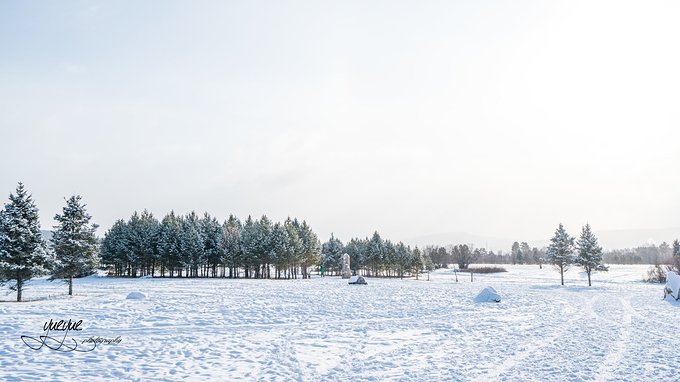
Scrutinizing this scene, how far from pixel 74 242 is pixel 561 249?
6537cm

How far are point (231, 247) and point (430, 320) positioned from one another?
6802 centimetres

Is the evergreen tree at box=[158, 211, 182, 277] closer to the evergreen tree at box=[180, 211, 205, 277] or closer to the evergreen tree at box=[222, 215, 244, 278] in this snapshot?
the evergreen tree at box=[180, 211, 205, 277]

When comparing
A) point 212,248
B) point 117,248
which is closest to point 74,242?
point 212,248

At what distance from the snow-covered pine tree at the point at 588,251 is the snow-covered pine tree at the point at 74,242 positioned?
210ft

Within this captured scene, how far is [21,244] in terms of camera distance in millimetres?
34625

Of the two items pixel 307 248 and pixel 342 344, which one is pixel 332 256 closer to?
pixel 307 248

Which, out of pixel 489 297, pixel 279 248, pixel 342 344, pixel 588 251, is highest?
pixel 279 248

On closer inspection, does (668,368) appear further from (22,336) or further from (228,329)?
(22,336)

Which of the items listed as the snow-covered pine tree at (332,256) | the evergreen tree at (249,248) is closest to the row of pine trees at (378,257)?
the snow-covered pine tree at (332,256)

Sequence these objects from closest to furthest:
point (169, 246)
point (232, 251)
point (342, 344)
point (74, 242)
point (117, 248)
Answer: point (342, 344), point (74, 242), point (169, 246), point (232, 251), point (117, 248)

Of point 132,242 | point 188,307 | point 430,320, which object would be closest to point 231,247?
point 132,242

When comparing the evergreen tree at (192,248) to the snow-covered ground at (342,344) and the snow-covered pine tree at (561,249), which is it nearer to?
the snow-covered ground at (342,344)

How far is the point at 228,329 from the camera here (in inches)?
731

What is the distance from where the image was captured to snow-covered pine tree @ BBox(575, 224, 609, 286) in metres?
62.2
